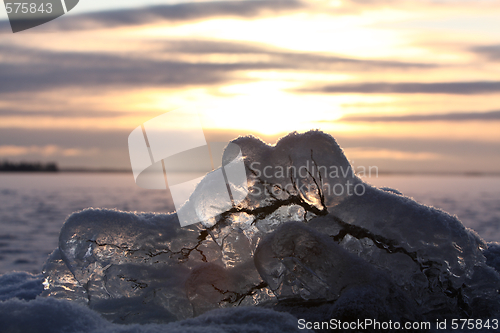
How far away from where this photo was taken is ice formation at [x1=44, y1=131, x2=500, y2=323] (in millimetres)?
2807

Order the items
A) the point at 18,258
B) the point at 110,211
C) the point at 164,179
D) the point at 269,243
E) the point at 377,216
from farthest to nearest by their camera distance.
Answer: the point at 18,258 → the point at 164,179 → the point at 110,211 → the point at 377,216 → the point at 269,243

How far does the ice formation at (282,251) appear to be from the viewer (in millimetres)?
2807

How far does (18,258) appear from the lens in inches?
310

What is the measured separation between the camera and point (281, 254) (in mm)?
2789

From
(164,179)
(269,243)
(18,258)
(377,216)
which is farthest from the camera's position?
(18,258)

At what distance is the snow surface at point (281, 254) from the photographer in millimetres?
2789

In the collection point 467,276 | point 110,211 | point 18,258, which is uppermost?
point 110,211

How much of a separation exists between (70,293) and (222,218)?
1.56 meters

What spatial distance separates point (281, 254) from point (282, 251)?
3cm

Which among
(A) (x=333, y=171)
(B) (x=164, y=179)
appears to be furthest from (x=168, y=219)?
(A) (x=333, y=171)

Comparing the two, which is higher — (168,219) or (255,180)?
(255,180)

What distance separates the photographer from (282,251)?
279 cm

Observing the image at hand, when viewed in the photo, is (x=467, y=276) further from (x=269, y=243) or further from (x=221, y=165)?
(x=221, y=165)

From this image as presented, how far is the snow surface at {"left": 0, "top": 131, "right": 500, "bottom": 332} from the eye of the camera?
279 cm
